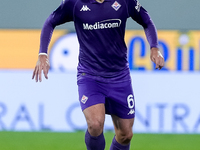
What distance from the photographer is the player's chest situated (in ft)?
13.1

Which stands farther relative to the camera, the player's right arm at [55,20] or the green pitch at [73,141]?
the green pitch at [73,141]

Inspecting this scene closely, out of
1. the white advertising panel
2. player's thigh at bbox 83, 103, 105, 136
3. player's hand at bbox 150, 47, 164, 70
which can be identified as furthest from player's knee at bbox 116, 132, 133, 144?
the white advertising panel

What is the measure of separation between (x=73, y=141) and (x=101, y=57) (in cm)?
196

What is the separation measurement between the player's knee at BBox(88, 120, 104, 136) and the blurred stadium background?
78.3 inches

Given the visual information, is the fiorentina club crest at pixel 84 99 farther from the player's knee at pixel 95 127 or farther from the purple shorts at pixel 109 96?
the player's knee at pixel 95 127

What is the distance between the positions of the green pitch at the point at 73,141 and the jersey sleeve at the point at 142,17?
1.67m

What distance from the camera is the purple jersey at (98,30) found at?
399 cm

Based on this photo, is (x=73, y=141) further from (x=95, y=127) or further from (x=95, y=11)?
(x=95, y=11)

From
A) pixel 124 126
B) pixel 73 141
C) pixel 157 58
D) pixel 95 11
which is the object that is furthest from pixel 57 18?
pixel 73 141

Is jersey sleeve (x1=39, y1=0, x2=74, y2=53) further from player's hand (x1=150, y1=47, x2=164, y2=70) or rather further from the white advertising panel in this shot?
the white advertising panel

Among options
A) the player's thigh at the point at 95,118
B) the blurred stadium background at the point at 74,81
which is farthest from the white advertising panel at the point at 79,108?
the player's thigh at the point at 95,118

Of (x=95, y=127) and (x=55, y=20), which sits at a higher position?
(x=55, y=20)

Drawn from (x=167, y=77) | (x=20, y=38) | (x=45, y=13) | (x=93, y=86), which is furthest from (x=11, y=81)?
(x=93, y=86)

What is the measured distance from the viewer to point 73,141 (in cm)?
573
